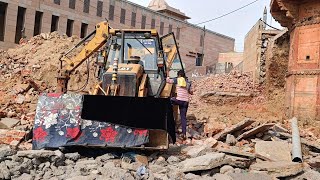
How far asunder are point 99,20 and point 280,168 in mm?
31970

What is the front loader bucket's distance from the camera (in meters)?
6.59

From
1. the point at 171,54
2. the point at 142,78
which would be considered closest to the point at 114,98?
the point at 142,78

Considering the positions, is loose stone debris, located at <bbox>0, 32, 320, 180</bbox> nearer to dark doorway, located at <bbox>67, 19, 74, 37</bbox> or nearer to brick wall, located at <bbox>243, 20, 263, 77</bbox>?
brick wall, located at <bbox>243, 20, 263, 77</bbox>

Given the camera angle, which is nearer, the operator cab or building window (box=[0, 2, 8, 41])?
the operator cab

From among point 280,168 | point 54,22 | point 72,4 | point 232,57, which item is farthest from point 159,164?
point 232,57

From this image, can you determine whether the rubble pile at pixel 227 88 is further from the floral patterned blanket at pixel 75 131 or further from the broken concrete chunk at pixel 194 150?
the floral patterned blanket at pixel 75 131

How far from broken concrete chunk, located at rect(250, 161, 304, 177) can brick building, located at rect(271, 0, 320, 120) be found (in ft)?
17.6

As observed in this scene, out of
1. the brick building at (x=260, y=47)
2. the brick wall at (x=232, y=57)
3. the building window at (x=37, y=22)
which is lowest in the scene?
the brick building at (x=260, y=47)

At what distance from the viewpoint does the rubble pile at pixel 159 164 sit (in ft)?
18.5

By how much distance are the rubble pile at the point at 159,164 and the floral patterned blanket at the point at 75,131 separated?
0.23 meters

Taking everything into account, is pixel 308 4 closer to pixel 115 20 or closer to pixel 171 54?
pixel 171 54

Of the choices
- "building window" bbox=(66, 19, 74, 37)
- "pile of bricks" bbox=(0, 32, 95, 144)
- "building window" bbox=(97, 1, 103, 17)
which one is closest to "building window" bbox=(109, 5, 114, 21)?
"building window" bbox=(97, 1, 103, 17)

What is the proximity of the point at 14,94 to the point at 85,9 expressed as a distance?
22430 mm

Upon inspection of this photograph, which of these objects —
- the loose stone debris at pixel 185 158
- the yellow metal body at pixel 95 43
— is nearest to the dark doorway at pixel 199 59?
the loose stone debris at pixel 185 158
